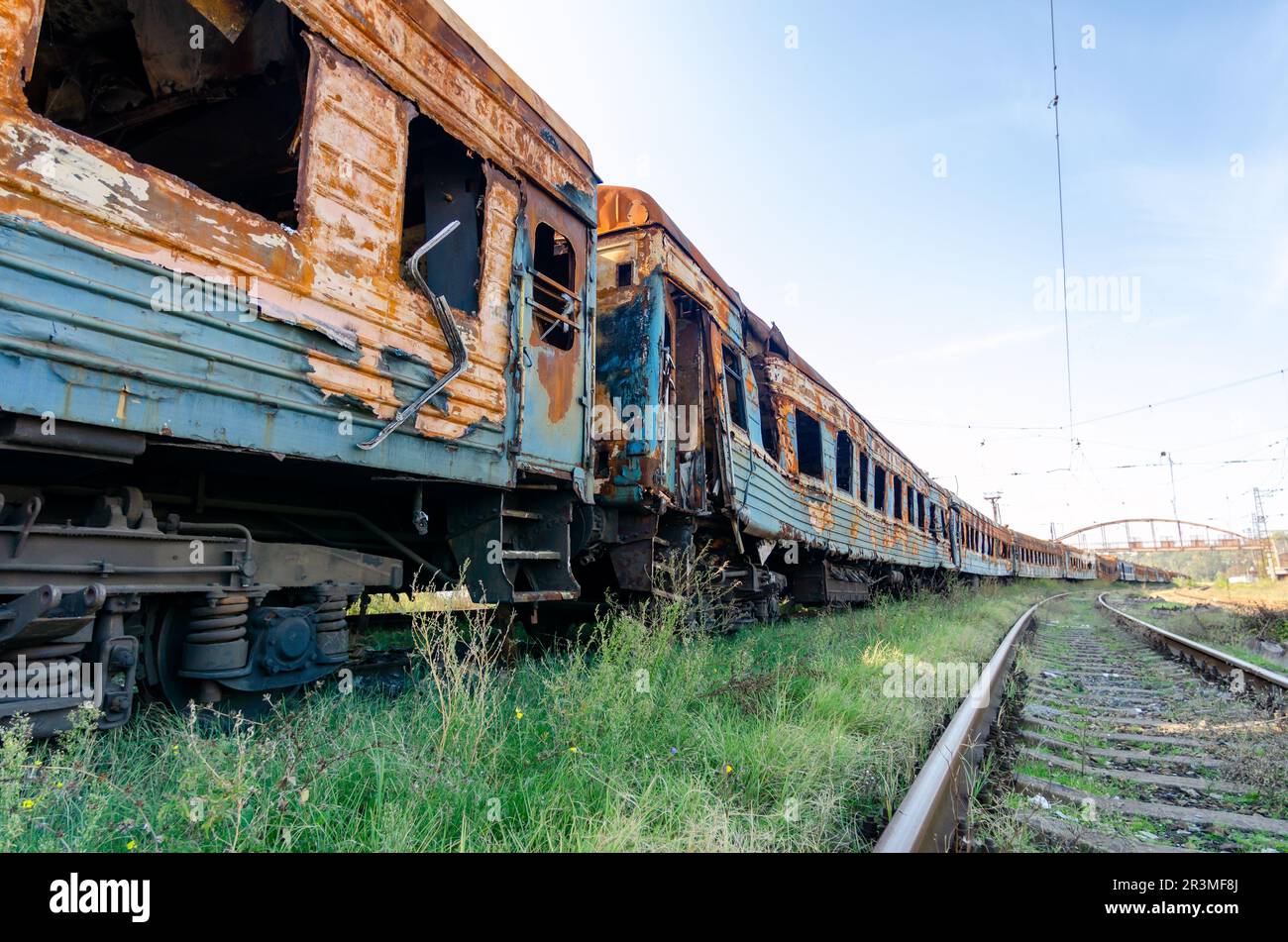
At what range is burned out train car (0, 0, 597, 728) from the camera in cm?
226

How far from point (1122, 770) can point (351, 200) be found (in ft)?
16.0

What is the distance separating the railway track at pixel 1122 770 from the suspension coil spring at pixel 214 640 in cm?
267

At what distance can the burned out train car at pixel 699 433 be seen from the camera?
5.45 m

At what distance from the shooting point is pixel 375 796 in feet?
7.41

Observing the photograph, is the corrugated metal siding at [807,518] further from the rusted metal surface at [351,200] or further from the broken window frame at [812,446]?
the rusted metal surface at [351,200]

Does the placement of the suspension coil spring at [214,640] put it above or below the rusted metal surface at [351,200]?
below

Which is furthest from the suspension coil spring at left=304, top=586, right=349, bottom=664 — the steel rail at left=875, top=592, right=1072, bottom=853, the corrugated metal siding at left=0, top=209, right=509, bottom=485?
the steel rail at left=875, top=592, right=1072, bottom=853

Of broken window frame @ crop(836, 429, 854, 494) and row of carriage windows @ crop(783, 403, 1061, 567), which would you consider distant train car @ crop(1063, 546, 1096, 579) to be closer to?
row of carriage windows @ crop(783, 403, 1061, 567)

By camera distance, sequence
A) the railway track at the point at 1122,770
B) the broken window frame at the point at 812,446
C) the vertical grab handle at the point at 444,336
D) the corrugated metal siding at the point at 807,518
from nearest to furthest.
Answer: the railway track at the point at 1122,770 < the vertical grab handle at the point at 444,336 < the corrugated metal siding at the point at 807,518 < the broken window frame at the point at 812,446

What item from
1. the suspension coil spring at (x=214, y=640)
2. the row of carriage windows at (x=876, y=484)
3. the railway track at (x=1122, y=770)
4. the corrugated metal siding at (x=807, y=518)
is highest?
the row of carriage windows at (x=876, y=484)

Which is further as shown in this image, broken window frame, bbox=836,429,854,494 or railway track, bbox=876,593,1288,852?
broken window frame, bbox=836,429,854,494

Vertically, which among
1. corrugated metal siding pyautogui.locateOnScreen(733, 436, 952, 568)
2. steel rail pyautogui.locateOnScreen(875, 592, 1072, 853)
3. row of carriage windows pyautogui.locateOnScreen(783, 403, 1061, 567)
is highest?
row of carriage windows pyautogui.locateOnScreen(783, 403, 1061, 567)

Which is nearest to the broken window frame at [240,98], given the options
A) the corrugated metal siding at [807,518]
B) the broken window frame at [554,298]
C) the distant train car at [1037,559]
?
the broken window frame at [554,298]

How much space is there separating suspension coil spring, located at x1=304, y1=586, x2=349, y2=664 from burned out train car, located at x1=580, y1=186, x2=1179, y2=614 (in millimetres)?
1990
